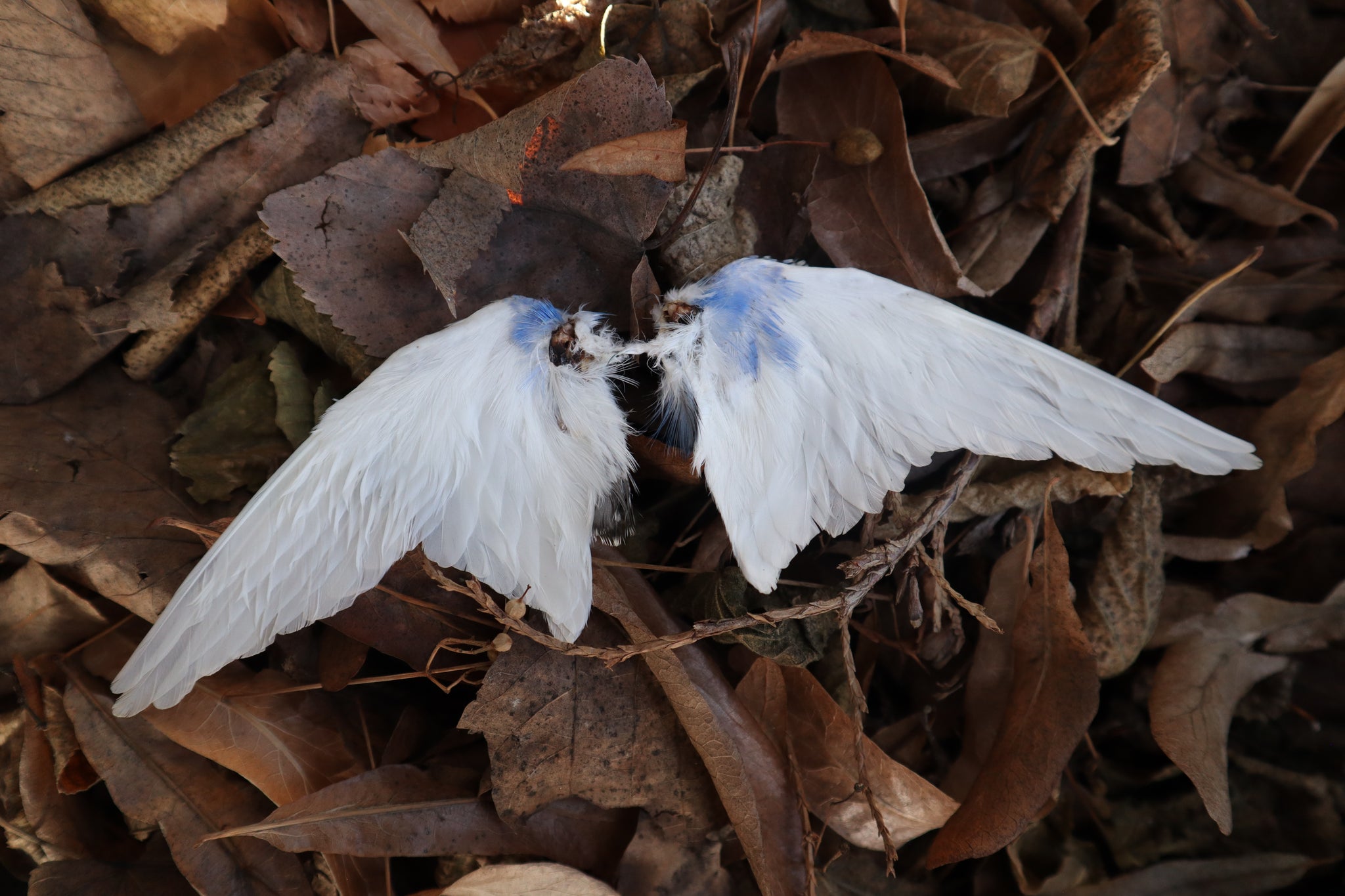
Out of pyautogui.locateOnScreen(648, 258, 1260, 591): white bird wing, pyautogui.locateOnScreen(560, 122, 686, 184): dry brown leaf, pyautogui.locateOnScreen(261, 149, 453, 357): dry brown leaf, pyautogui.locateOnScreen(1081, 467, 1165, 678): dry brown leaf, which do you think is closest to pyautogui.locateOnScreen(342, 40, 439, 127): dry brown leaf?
pyautogui.locateOnScreen(261, 149, 453, 357): dry brown leaf

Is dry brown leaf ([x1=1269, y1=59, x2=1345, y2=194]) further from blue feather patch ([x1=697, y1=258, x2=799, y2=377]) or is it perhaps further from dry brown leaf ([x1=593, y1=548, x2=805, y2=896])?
dry brown leaf ([x1=593, y1=548, x2=805, y2=896])

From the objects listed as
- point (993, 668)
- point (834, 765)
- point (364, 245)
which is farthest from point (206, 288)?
point (993, 668)

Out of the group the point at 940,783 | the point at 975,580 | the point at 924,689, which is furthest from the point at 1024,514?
the point at 940,783

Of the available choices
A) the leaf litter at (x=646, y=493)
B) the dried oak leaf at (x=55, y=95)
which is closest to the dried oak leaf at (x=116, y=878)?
the leaf litter at (x=646, y=493)

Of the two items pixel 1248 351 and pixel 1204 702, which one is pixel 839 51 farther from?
pixel 1204 702

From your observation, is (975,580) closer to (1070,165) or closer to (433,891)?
(1070,165)

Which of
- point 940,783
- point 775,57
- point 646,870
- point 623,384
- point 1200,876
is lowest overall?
point 1200,876
